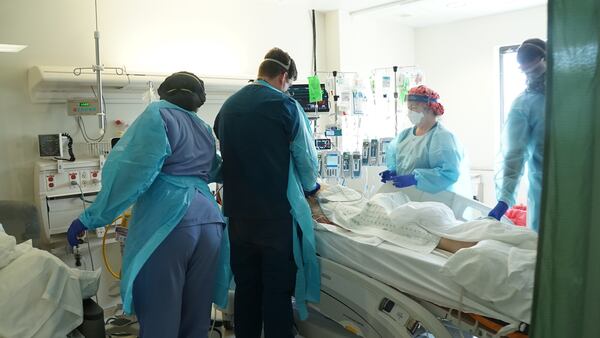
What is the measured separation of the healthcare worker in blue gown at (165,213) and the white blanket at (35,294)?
25 centimetres

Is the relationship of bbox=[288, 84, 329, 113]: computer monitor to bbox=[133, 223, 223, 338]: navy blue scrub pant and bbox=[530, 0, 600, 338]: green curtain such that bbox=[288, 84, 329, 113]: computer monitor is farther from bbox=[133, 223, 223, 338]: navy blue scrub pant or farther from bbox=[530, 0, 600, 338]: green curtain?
bbox=[530, 0, 600, 338]: green curtain

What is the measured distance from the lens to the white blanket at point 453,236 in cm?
155

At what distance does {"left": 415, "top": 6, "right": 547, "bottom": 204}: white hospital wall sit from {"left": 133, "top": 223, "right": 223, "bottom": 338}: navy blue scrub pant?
418cm

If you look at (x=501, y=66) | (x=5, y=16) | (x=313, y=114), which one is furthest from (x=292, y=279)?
(x=501, y=66)

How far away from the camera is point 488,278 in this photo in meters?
1.59

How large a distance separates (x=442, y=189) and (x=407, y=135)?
0.54 metres

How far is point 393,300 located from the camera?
74.9 inches

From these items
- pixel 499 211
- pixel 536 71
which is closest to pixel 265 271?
pixel 499 211

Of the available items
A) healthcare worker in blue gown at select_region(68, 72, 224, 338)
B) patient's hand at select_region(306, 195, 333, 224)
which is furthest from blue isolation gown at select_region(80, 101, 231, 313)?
patient's hand at select_region(306, 195, 333, 224)

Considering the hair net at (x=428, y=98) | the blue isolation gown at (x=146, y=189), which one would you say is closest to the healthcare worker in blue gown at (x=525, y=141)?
the hair net at (x=428, y=98)

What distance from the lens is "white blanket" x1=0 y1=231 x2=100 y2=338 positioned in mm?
1945

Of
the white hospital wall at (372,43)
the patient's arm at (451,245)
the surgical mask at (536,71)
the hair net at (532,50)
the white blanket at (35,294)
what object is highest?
the white hospital wall at (372,43)

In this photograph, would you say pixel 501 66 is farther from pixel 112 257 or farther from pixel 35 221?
pixel 35 221

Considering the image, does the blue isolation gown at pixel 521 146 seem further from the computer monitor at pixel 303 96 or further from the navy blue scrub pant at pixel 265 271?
the computer monitor at pixel 303 96
